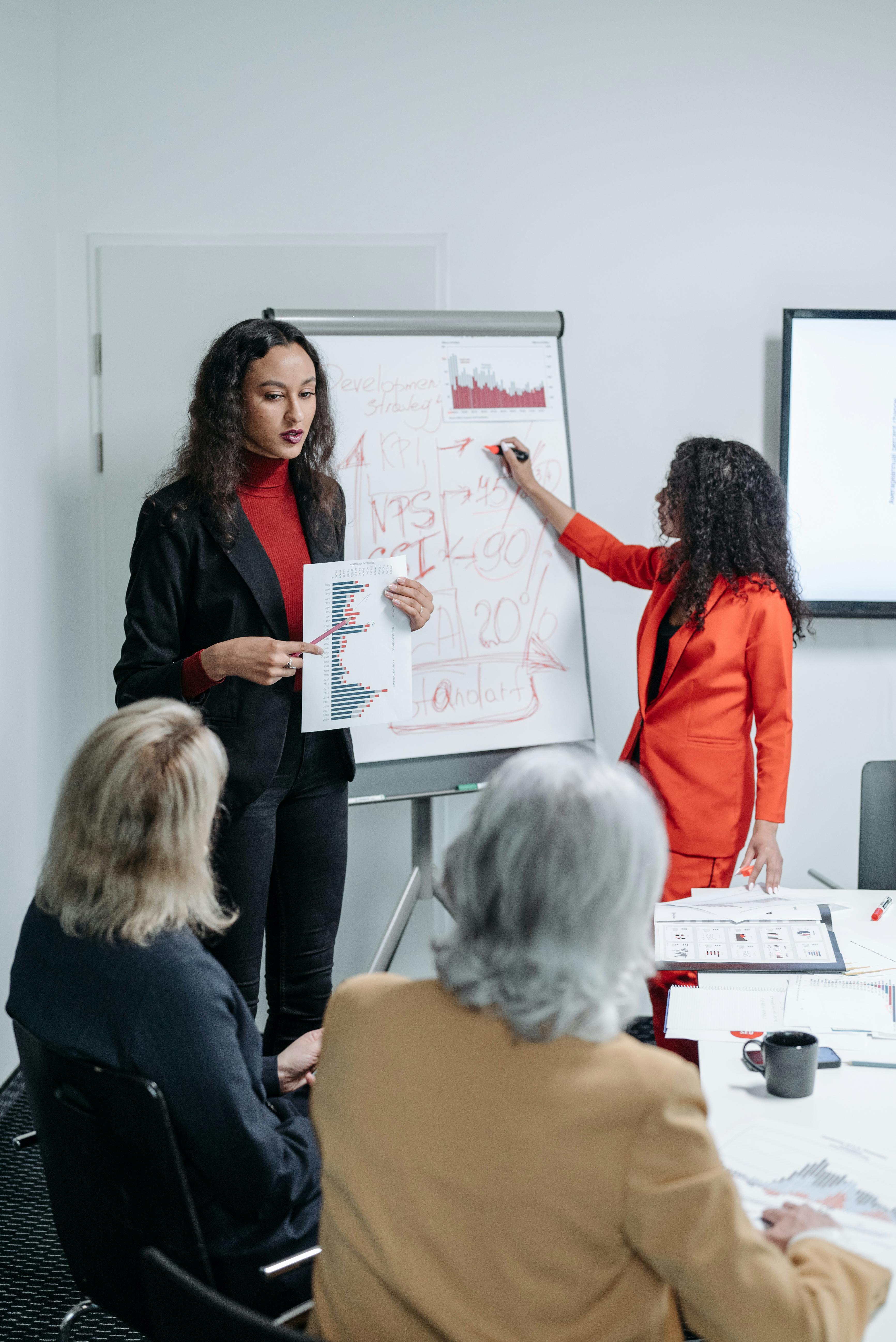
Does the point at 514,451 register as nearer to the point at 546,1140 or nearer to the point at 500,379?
the point at 500,379

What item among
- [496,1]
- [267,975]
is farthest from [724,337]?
[267,975]

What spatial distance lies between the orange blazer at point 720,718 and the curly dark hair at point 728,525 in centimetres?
3

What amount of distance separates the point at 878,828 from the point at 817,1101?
1226 mm

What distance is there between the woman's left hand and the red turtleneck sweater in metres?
0.18

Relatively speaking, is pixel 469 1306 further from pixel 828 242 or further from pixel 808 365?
pixel 828 242

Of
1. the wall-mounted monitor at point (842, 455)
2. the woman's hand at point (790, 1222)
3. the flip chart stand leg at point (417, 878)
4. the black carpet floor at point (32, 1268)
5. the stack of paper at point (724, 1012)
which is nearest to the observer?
the woman's hand at point (790, 1222)

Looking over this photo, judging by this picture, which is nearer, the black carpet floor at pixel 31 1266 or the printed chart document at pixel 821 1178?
the printed chart document at pixel 821 1178

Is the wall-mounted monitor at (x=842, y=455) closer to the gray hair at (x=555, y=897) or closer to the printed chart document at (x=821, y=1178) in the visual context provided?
the printed chart document at (x=821, y=1178)

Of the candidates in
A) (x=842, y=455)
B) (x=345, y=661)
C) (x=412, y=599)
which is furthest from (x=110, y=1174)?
(x=842, y=455)

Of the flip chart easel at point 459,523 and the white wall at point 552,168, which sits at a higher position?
the white wall at point 552,168

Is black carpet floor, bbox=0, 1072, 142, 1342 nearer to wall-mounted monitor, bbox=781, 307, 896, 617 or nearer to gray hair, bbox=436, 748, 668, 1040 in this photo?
gray hair, bbox=436, 748, 668, 1040

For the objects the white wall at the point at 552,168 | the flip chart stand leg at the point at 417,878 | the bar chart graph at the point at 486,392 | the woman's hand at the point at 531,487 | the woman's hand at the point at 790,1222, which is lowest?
the flip chart stand leg at the point at 417,878

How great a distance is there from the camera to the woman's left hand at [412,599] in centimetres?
205

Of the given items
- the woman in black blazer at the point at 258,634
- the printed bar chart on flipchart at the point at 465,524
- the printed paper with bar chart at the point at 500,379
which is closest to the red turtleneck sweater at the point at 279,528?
the woman in black blazer at the point at 258,634
